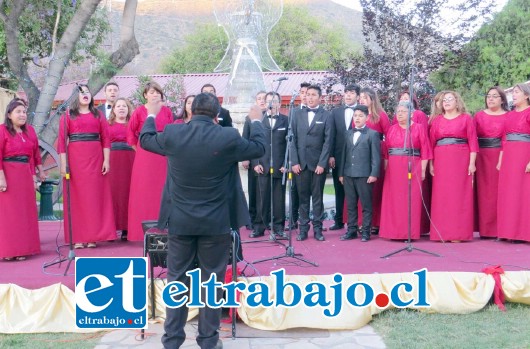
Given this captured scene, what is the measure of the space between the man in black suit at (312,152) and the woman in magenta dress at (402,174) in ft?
2.43

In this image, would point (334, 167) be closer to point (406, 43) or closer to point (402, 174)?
point (402, 174)

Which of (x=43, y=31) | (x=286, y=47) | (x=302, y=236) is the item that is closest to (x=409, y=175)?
(x=302, y=236)

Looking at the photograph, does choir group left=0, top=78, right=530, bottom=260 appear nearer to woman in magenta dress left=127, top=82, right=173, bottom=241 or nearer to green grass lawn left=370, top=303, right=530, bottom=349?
woman in magenta dress left=127, top=82, right=173, bottom=241

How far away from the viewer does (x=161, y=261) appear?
5414mm

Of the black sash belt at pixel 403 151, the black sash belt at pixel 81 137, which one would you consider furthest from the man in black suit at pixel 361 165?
the black sash belt at pixel 81 137

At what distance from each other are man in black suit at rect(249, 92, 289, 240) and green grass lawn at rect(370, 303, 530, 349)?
8.65 feet

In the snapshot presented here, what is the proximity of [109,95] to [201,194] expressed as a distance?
3327 mm

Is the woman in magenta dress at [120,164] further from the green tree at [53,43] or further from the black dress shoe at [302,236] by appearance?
the green tree at [53,43]

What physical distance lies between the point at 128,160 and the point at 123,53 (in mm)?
6658

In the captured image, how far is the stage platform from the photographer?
5555 mm

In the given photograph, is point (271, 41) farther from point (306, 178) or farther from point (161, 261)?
point (161, 261)

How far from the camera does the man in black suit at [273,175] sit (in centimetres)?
803

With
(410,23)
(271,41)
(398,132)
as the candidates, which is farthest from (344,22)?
(398,132)

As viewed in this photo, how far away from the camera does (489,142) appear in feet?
25.1
